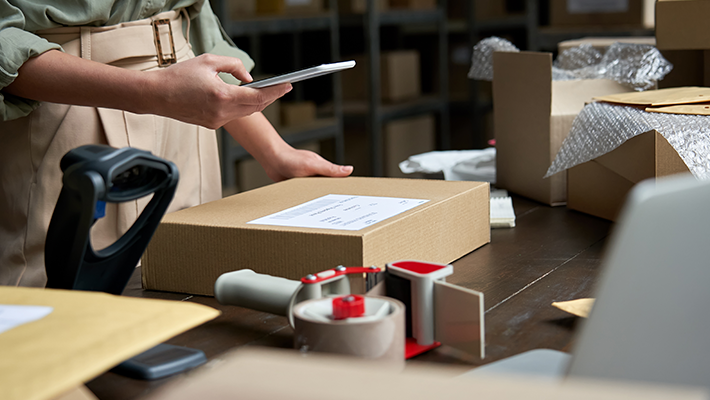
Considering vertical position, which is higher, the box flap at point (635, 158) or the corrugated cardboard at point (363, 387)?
the corrugated cardboard at point (363, 387)

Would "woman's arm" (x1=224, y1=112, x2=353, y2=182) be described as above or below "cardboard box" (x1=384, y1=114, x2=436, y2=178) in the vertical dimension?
above

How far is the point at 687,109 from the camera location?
3.08 feet

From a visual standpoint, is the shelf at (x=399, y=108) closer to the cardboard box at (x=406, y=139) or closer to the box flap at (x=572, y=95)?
the cardboard box at (x=406, y=139)

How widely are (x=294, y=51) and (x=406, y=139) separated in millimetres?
752

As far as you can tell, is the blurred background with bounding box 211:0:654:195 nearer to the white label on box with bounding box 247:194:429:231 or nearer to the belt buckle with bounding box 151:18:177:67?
the belt buckle with bounding box 151:18:177:67

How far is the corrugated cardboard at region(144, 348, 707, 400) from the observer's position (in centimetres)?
21

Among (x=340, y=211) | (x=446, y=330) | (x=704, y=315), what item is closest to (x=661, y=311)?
(x=704, y=315)

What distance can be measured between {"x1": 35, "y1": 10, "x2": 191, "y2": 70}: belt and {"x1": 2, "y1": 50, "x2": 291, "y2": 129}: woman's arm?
0.31 feet

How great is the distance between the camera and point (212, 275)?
2.41 feet

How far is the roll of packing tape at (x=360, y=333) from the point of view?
46cm

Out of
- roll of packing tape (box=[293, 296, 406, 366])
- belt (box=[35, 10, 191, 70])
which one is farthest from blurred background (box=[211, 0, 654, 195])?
roll of packing tape (box=[293, 296, 406, 366])

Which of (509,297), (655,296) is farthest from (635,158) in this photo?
(655,296)

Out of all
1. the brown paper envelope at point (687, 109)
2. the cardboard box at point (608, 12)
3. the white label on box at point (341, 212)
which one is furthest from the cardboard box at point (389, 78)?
the white label on box at point (341, 212)

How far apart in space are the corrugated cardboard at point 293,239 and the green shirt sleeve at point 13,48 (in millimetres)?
286
